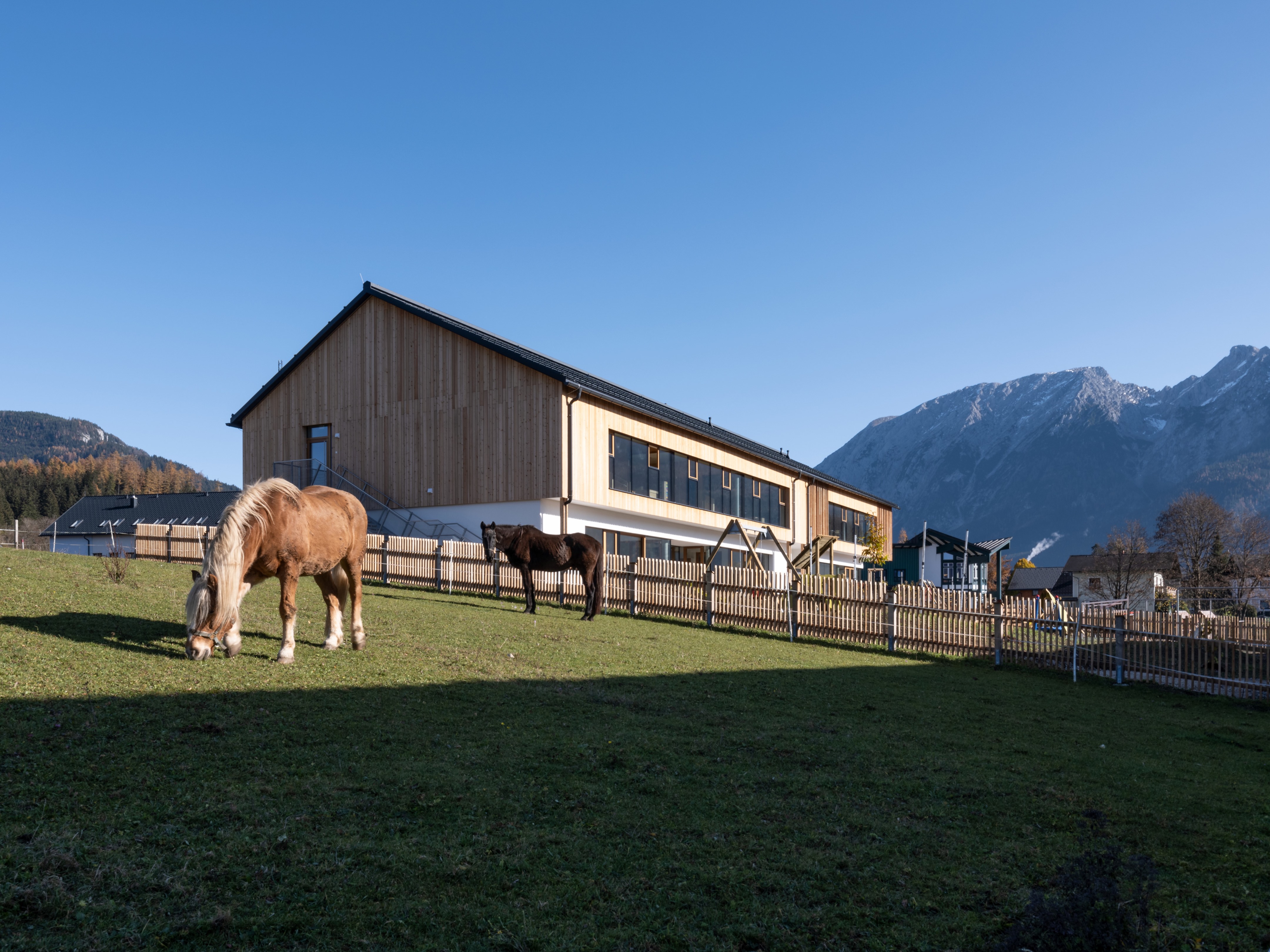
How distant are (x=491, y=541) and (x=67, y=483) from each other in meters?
120

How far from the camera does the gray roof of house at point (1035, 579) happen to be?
3593 inches

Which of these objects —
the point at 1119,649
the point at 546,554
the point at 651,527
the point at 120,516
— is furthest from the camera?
the point at 120,516

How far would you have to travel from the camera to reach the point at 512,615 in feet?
58.4

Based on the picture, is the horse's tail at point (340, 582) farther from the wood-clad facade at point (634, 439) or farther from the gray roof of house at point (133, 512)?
the gray roof of house at point (133, 512)

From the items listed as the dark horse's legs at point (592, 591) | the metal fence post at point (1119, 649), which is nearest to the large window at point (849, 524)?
the metal fence post at point (1119, 649)

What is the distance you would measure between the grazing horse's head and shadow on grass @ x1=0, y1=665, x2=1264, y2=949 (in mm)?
1294

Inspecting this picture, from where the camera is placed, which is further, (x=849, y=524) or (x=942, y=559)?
(x=942, y=559)

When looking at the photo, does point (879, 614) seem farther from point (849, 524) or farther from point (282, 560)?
point (849, 524)

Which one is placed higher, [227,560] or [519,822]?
[227,560]

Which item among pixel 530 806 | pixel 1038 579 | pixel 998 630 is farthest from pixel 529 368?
pixel 1038 579

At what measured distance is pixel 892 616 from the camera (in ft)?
65.7

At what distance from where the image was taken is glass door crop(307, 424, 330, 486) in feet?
109

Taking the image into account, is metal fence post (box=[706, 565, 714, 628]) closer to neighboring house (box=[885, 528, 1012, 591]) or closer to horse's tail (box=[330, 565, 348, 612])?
horse's tail (box=[330, 565, 348, 612])

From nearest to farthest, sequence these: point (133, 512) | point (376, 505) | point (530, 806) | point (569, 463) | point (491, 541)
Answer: point (530, 806), point (491, 541), point (569, 463), point (376, 505), point (133, 512)
